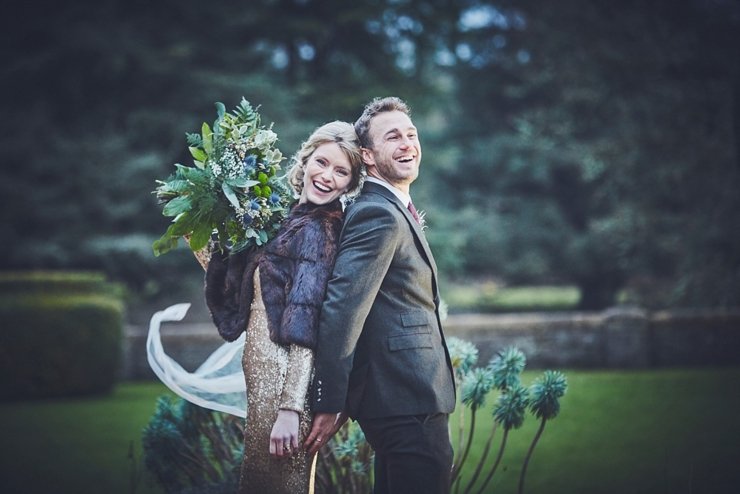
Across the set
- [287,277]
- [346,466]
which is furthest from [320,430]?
[346,466]

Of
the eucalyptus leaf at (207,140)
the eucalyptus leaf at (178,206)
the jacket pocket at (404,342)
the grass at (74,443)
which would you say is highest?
the eucalyptus leaf at (207,140)

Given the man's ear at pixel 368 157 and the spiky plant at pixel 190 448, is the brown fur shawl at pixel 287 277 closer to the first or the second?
the man's ear at pixel 368 157

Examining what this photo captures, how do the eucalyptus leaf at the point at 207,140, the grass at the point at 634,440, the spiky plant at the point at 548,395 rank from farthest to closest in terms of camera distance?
the grass at the point at 634,440
the spiky plant at the point at 548,395
the eucalyptus leaf at the point at 207,140

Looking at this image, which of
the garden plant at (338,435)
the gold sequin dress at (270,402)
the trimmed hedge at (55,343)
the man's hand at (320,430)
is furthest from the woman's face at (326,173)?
the trimmed hedge at (55,343)

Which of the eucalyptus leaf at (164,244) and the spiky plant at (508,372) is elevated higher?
the eucalyptus leaf at (164,244)

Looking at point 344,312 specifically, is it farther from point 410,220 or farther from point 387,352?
point 410,220

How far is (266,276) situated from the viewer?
2.94 meters

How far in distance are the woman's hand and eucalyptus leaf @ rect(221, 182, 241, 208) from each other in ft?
2.93

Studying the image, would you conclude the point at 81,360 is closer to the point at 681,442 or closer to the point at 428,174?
the point at 681,442

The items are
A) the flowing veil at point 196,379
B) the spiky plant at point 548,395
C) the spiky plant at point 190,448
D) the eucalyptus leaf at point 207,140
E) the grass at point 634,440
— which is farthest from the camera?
the grass at point 634,440

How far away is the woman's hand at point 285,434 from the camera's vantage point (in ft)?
8.91

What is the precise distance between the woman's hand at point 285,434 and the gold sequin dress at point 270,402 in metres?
0.03

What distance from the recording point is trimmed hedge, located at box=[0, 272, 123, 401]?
9336 mm

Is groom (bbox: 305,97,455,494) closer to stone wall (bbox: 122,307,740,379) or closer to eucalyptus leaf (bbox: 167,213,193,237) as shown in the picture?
eucalyptus leaf (bbox: 167,213,193,237)
